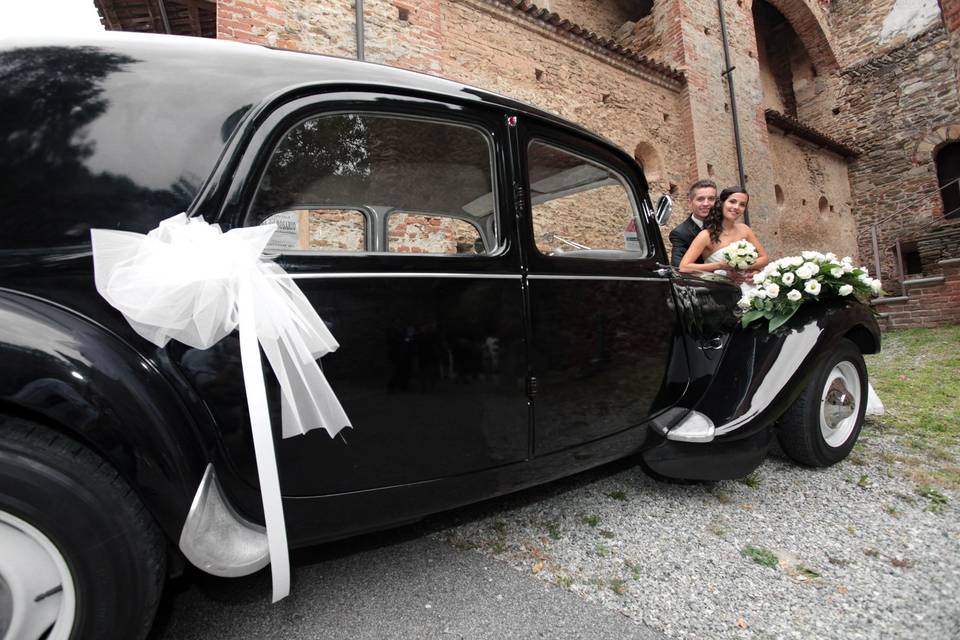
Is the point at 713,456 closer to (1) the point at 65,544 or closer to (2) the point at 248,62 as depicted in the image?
(1) the point at 65,544

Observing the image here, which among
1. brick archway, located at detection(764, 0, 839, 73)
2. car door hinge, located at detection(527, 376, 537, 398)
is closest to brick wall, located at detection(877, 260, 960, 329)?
car door hinge, located at detection(527, 376, 537, 398)

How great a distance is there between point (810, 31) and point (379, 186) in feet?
66.5

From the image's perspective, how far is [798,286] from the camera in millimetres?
2383

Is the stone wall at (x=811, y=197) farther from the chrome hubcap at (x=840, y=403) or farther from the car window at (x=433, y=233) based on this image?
the car window at (x=433, y=233)

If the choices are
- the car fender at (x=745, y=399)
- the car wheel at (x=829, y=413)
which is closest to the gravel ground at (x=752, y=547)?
the car wheel at (x=829, y=413)

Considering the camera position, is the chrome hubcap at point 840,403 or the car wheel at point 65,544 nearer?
the car wheel at point 65,544

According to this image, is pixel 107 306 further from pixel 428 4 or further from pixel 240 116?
pixel 428 4

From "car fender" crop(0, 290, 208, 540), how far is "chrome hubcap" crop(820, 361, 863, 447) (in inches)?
119

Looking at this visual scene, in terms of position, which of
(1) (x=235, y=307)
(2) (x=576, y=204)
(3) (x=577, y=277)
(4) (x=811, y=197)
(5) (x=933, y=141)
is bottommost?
(1) (x=235, y=307)

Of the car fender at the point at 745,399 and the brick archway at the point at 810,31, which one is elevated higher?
the brick archway at the point at 810,31

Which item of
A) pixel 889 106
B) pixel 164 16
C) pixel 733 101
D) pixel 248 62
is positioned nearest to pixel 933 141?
pixel 889 106

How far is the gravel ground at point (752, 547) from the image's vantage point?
147 centimetres

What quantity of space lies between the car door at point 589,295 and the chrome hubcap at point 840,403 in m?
1.07

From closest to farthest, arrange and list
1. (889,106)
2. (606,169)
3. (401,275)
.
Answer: (401,275) → (606,169) → (889,106)
